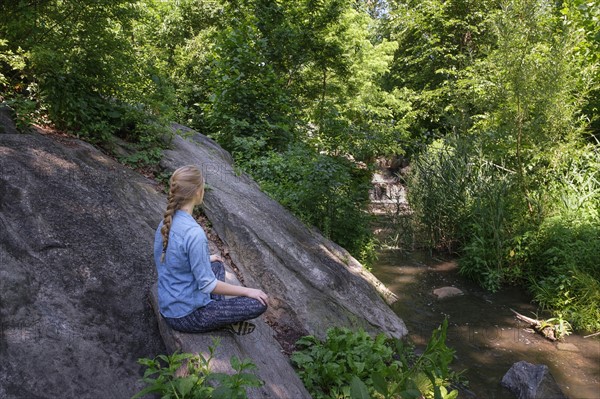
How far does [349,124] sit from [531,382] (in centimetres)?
584

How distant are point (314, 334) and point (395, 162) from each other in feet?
52.3

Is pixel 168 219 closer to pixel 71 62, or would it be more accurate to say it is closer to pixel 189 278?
pixel 189 278

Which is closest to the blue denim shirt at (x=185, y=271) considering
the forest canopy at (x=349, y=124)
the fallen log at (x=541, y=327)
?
the forest canopy at (x=349, y=124)

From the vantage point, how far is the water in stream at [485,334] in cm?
490

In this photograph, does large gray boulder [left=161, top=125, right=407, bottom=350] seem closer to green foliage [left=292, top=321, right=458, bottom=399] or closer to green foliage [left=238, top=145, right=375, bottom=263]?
green foliage [left=292, top=321, right=458, bottom=399]

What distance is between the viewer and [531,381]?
4508mm

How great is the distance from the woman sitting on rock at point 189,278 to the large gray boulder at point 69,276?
380mm

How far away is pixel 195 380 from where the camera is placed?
2.40 meters

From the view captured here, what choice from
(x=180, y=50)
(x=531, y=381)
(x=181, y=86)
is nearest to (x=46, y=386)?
(x=531, y=381)

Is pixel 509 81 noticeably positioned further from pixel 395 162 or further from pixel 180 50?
pixel 395 162

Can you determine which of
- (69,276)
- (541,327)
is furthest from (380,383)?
(541,327)

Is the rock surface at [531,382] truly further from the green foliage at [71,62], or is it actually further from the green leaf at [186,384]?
the green foliage at [71,62]

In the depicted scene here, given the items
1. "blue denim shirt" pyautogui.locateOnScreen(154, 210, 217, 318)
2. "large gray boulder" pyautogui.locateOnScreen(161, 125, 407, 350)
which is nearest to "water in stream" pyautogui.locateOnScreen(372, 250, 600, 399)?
"large gray boulder" pyautogui.locateOnScreen(161, 125, 407, 350)

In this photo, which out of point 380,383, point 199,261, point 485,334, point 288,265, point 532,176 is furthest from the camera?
point 532,176
